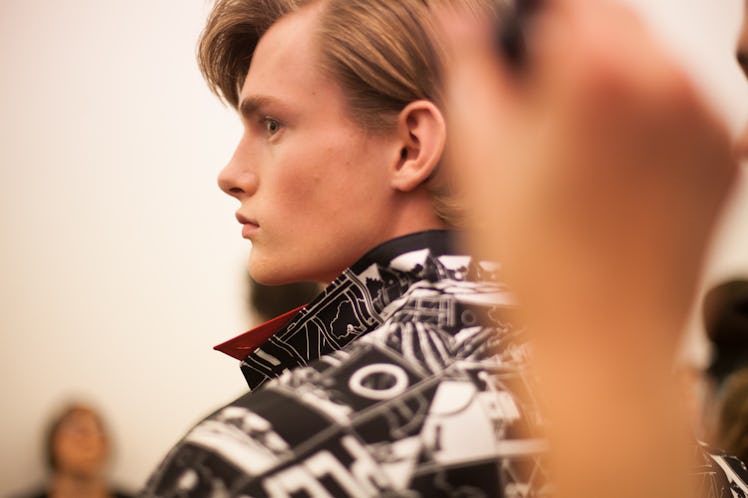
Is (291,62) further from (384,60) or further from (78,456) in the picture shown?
(78,456)

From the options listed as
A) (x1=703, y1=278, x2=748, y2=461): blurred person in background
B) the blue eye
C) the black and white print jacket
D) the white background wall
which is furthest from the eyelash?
the white background wall

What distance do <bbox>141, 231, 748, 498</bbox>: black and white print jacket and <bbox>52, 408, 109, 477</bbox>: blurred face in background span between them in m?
1.88

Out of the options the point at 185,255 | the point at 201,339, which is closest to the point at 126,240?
the point at 185,255

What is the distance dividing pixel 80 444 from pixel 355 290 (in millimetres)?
1823

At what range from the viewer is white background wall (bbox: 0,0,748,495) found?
8.09 feet

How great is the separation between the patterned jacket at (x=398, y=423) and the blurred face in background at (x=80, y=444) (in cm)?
190

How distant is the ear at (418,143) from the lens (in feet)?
3.02

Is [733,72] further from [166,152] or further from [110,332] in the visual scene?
[110,332]

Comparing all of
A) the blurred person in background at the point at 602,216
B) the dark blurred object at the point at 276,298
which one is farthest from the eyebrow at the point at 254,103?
the dark blurred object at the point at 276,298

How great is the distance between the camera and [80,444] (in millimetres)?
2459

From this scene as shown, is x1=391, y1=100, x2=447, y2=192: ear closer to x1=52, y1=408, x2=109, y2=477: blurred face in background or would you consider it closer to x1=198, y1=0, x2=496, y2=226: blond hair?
x1=198, y1=0, x2=496, y2=226: blond hair

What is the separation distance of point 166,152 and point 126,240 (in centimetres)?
31

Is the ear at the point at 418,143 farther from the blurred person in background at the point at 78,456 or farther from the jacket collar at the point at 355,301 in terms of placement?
the blurred person in background at the point at 78,456

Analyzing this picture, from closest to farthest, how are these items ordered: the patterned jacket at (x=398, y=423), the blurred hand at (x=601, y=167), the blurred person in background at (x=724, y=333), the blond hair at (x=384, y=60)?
the blurred hand at (x=601, y=167) → the patterned jacket at (x=398, y=423) → the blond hair at (x=384, y=60) → the blurred person in background at (x=724, y=333)
